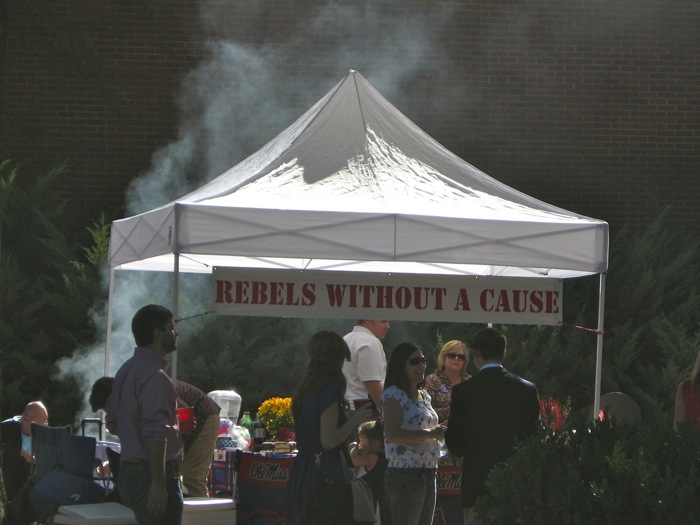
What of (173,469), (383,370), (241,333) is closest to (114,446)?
(383,370)

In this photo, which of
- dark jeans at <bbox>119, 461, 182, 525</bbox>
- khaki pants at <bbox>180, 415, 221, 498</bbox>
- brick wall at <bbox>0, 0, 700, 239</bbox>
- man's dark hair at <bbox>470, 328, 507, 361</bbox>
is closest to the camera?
dark jeans at <bbox>119, 461, 182, 525</bbox>

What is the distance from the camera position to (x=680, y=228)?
1356 cm

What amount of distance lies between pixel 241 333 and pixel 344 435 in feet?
22.8

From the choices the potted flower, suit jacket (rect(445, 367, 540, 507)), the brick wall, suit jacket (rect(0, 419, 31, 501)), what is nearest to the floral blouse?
suit jacket (rect(445, 367, 540, 507))

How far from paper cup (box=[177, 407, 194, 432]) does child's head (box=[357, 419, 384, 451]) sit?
3.54 feet

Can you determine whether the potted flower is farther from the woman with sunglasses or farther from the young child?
the woman with sunglasses

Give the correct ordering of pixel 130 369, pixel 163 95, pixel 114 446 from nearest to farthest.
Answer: pixel 130 369 → pixel 114 446 → pixel 163 95

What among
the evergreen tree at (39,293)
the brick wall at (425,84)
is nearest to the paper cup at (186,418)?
the evergreen tree at (39,293)

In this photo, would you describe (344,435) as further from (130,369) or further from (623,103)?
(623,103)

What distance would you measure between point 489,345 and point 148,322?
6.22 feet

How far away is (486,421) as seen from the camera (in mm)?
6020

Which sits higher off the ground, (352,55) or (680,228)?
(352,55)

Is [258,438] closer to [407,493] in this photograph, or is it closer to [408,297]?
[408,297]

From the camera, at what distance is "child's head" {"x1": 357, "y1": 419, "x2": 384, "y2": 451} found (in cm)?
696
